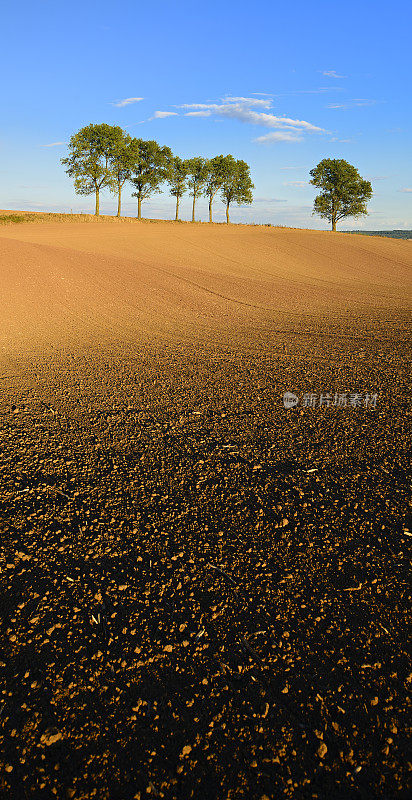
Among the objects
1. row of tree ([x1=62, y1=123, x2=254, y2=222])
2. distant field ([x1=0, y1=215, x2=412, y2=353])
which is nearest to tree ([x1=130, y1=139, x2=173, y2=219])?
row of tree ([x1=62, y1=123, x2=254, y2=222])

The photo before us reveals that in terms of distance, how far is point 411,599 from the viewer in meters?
2.80

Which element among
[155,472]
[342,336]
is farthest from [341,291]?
[155,472]

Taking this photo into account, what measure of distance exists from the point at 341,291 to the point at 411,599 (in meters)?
17.4

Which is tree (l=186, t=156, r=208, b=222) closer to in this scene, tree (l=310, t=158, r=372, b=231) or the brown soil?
tree (l=310, t=158, r=372, b=231)

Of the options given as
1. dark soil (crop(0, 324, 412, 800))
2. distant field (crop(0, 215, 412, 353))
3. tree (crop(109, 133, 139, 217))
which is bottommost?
dark soil (crop(0, 324, 412, 800))

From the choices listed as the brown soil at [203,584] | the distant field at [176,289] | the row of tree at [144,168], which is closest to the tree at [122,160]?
the row of tree at [144,168]

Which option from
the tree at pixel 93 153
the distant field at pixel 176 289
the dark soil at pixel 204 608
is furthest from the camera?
the tree at pixel 93 153

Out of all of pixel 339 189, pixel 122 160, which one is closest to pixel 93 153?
pixel 122 160

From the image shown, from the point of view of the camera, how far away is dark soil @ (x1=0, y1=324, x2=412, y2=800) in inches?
77.3

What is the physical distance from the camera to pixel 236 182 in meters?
73.2

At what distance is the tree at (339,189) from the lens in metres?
70.3

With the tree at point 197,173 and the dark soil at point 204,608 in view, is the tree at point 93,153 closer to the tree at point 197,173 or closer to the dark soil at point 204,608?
the tree at point 197,173

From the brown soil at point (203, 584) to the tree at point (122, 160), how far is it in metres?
61.4

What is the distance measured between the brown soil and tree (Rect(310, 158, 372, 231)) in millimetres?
74810
